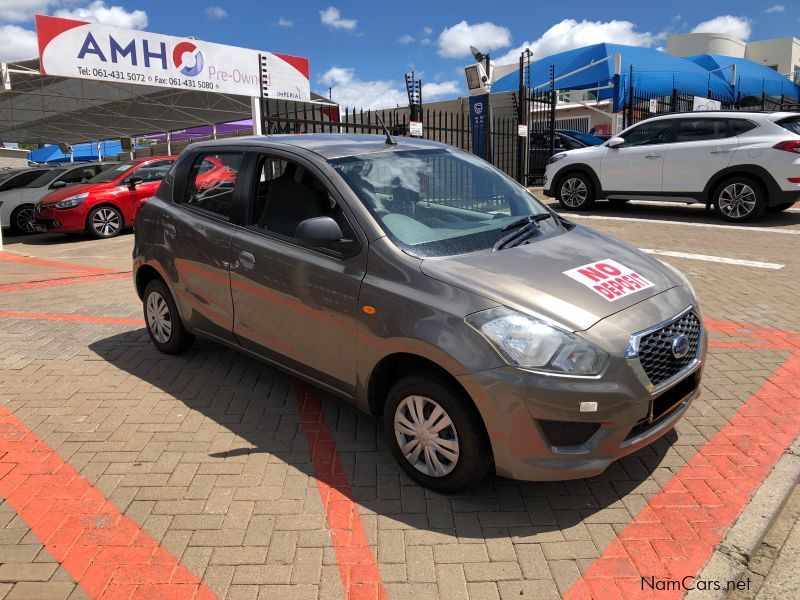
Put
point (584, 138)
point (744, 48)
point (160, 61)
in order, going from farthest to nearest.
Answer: point (744, 48) → point (584, 138) → point (160, 61)

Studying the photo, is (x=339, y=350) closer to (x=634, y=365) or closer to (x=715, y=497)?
(x=634, y=365)

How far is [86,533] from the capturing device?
2787mm

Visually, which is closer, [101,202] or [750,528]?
[750,528]

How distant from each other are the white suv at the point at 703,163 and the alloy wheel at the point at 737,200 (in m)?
0.01

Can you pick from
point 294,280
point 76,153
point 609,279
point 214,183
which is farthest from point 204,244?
point 76,153

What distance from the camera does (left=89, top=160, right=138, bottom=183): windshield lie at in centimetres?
1326

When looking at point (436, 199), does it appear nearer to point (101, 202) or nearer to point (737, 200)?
point (737, 200)

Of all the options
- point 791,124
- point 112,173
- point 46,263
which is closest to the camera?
point 791,124

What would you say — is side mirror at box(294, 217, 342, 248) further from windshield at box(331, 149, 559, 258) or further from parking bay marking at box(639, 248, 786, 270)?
parking bay marking at box(639, 248, 786, 270)

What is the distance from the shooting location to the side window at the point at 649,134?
1084 centimetres

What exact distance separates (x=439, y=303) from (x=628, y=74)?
24.5 meters

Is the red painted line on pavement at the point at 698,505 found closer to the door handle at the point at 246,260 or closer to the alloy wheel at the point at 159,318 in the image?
the door handle at the point at 246,260

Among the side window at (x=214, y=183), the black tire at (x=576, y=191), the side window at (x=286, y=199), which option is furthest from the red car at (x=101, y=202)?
the side window at (x=286, y=199)

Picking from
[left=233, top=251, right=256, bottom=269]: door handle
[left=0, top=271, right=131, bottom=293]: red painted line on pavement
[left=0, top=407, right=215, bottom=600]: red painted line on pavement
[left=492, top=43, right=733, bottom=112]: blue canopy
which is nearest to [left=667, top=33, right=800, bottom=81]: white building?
[left=492, top=43, right=733, bottom=112]: blue canopy
